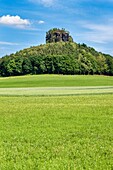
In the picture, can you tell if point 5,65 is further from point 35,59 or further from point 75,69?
point 75,69

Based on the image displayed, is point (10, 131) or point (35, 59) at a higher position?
point (35, 59)

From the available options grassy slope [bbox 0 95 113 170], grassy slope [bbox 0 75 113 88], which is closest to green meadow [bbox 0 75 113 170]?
grassy slope [bbox 0 95 113 170]

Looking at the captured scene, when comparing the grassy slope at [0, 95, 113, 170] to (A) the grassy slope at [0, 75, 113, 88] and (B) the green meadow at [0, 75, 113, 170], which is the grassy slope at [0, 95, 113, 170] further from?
(A) the grassy slope at [0, 75, 113, 88]

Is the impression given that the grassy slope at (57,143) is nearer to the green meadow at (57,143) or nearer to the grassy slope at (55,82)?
the green meadow at (57,143)

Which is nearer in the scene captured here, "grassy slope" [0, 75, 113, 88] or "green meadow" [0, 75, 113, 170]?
"green meadow" [0, 75, 113, 170]

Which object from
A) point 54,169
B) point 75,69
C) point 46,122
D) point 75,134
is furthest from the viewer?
point 75,69

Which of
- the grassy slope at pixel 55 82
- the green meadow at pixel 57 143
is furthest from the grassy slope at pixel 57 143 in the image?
the grassy slope at pixel 55 82

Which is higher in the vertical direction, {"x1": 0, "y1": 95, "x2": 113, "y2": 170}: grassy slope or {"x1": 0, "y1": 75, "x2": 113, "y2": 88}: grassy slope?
{"x1": 0, "y1": 75, "x2": 113, "y2": 88}: grassy slope

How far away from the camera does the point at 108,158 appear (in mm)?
8469

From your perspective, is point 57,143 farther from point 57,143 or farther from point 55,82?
point 55,82

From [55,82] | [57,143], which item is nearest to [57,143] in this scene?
[57,143]

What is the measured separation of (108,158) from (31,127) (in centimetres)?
541

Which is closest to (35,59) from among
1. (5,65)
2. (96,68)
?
(5,65)

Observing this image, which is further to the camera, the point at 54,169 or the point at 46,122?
the point at 46,122
